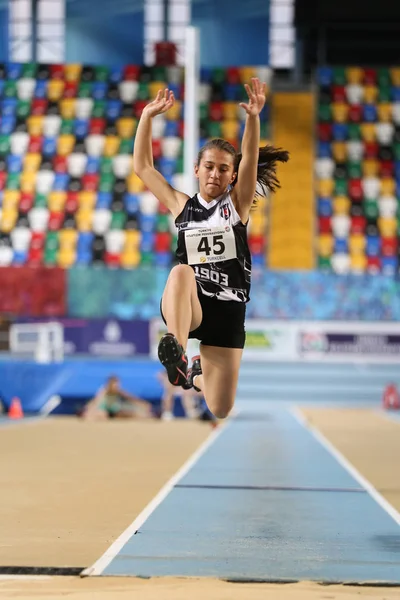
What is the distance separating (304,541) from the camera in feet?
18.3

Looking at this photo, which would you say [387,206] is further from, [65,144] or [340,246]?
[65,144]

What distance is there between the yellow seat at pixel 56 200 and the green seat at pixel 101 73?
3.21 meters

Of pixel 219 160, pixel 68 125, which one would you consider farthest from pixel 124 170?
pixel 219 160

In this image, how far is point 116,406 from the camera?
52.3 feet

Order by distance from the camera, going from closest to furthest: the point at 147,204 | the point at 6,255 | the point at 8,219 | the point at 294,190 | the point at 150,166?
the point at 150,166 < the point at 6,255 < the point at 8,219 < the point at 147,204 < the point at 294,190

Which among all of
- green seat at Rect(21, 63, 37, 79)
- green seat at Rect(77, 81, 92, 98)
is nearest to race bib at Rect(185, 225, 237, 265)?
green seat at Rect(77, 81, 92, 98)

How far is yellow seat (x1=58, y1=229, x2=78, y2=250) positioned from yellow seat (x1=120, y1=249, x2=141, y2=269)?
45.1 inches

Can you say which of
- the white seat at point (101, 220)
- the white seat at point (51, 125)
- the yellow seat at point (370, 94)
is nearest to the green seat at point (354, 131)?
the yellow seat at point (370, 94)

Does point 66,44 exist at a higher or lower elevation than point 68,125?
higher

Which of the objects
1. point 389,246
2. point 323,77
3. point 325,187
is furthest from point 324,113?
point 389,246

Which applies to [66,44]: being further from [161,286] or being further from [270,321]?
[270,321]

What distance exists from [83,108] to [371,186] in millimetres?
7006

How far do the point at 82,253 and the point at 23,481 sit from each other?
13391 mm

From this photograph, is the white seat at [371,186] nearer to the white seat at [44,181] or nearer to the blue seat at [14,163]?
the white seat at [44,181]
